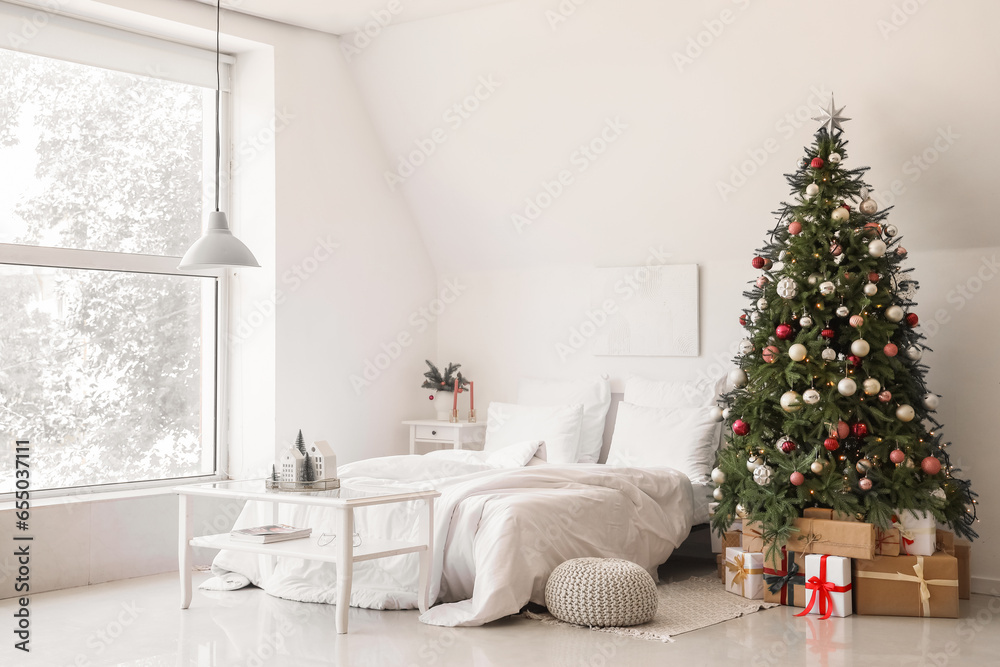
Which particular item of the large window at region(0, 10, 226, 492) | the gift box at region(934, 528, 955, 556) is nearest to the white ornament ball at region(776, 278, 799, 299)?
the gift box at region(934, 528, 955, 556)

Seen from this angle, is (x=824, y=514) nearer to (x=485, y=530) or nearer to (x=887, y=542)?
(x=887, y=542)

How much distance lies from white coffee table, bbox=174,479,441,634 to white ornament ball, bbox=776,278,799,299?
171 centimetres

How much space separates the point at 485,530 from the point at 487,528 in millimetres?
13

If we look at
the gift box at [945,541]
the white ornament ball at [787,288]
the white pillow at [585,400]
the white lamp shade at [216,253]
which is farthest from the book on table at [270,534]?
the gift box at [945,541]

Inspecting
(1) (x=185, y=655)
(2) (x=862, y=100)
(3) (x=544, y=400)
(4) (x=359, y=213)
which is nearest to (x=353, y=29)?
(4) (x=359, y=213)

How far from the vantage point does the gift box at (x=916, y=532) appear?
4.10 m

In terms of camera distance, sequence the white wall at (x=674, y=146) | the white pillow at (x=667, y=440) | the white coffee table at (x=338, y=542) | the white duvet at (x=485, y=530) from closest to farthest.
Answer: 1. the white coffee table at (x=338, y=542)
2. the white duvet at (x=485, y=530)
3. the white wall at (x=674, y=146)
4. the white pillow at (x=667, y=440)

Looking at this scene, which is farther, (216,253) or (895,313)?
→ (895,313)

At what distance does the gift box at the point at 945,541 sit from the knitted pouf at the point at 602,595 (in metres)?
1.36

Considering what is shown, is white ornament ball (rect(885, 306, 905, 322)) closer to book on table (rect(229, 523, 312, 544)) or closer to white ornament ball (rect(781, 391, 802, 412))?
white ornament ball (rect(781, 391, 802, 412))

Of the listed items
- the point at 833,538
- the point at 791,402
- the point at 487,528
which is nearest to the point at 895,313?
the point at 791,402

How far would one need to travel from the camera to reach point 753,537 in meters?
4.41

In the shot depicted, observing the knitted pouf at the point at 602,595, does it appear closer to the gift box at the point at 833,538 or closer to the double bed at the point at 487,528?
the double bed at the point at 487,528

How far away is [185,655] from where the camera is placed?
3.43 metres
